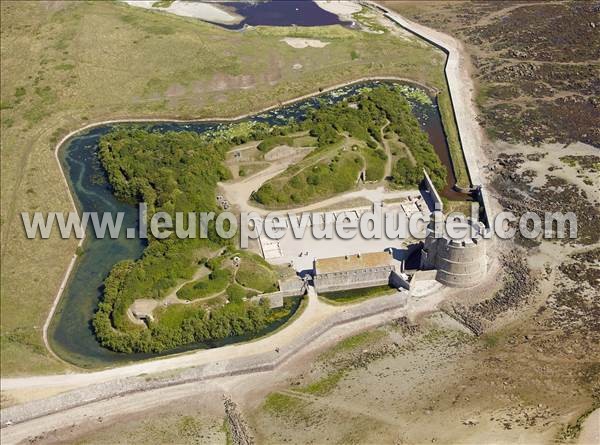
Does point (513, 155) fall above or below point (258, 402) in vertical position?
above

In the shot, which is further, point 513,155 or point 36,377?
point 513,155

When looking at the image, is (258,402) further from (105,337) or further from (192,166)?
(192,166)

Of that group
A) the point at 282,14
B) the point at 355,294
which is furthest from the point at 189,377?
the point at 282,14

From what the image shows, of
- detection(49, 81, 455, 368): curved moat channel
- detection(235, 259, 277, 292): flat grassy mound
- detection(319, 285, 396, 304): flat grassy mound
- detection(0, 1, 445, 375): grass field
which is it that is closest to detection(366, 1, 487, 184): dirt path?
Answer: detection(0, 1, 445, 375): grass field

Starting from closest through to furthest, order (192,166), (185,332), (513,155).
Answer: (185,332)
(192,166)
(513,155)

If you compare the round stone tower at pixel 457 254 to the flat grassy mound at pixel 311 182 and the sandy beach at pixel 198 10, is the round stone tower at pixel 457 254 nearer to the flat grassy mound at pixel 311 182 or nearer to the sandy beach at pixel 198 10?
the flat grassy mound at pixel 311 182

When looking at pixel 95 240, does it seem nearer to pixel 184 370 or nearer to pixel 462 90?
pixel 184 370

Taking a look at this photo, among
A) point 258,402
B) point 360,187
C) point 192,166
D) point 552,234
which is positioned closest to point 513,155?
point 552,234

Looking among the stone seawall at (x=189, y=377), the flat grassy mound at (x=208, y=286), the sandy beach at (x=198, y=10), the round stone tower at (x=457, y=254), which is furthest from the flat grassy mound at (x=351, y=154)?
the sandy beach at (x=198, y=10)
